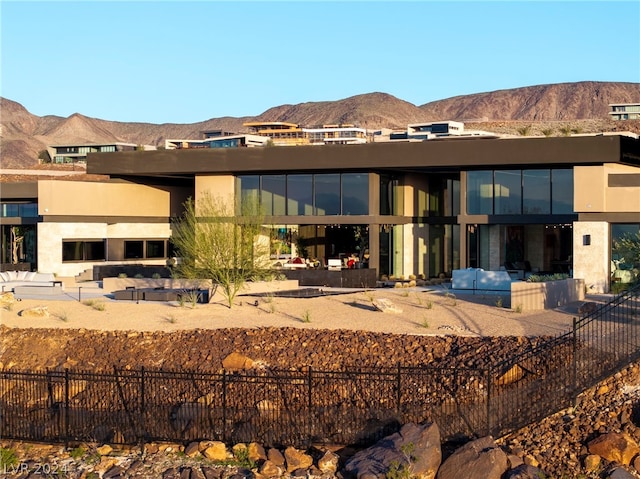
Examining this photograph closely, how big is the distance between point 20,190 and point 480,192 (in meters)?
22.1

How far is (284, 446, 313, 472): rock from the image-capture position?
1703cm

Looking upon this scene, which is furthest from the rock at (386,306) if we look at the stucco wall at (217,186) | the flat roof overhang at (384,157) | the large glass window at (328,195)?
the stucco wall at (217,186)

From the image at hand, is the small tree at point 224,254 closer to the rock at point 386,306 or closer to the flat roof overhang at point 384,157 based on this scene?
the rock at point 386,306

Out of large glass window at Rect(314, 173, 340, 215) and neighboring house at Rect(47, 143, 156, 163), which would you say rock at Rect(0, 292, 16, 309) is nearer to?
large glass window at Rect(314, 173, 340, 215)

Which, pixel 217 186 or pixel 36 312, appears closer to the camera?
pixel 36 312

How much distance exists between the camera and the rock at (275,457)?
1720 centimetres

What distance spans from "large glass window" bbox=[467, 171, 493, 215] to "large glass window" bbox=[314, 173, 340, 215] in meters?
5.74

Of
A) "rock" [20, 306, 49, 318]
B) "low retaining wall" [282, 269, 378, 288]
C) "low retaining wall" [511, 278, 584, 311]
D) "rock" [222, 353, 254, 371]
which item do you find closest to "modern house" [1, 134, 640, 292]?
"low retaining wall" [282, 269, 378, 288]

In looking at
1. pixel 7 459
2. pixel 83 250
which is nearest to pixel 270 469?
pixel 7 459

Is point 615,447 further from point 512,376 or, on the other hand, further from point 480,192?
point 480,192

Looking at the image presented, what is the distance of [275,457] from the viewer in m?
17.3

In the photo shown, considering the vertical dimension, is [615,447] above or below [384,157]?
below

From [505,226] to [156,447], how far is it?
24468 mm

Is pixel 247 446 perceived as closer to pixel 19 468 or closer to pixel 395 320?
pixel 19 468
